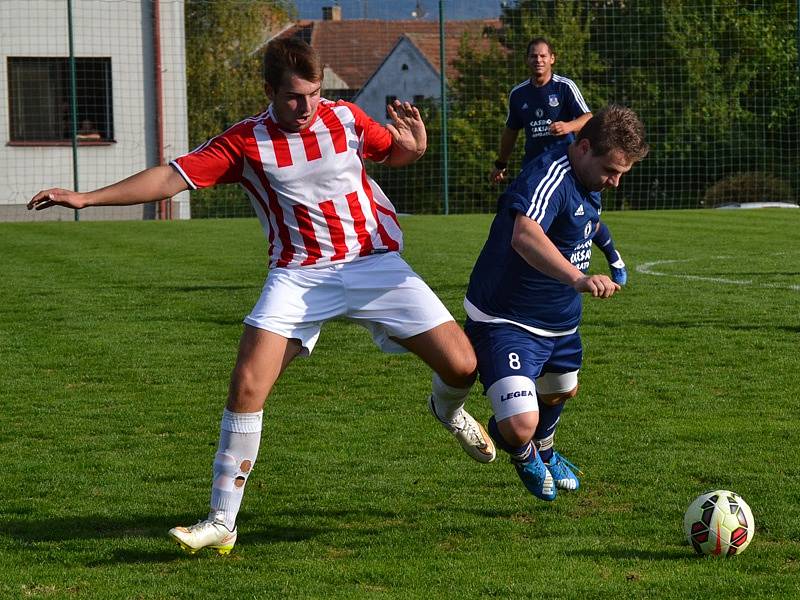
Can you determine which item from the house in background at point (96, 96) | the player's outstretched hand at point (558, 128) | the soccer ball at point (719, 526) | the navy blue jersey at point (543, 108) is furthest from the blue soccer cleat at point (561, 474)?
the house in background at point (96, 96)

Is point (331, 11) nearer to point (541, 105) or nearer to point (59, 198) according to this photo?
point (541, 105)

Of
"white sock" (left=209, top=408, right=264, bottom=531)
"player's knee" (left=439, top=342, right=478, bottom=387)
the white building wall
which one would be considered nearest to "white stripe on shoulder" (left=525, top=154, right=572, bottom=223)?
"player's knee" (left=439, top=342, right=478, bottom=387)

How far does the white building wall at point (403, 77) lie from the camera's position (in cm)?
6103

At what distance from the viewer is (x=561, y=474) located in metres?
5.68

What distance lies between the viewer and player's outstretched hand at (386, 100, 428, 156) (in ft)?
18.2

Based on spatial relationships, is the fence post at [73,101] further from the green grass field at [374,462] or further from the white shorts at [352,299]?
the white shorts at [352,299]

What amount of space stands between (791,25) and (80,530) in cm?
2774

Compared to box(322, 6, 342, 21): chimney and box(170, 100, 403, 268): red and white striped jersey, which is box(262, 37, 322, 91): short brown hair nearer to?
box(170, 100, 403, 268): red and white striped jersey

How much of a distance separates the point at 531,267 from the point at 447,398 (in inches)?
26.5

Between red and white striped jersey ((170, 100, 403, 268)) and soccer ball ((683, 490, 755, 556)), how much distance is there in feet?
5.48

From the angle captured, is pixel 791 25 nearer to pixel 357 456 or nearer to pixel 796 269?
pixel 796 269

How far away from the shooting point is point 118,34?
26703 mm

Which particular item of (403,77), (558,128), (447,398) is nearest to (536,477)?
(447,398)

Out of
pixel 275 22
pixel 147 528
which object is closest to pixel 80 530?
pixel 147 528
